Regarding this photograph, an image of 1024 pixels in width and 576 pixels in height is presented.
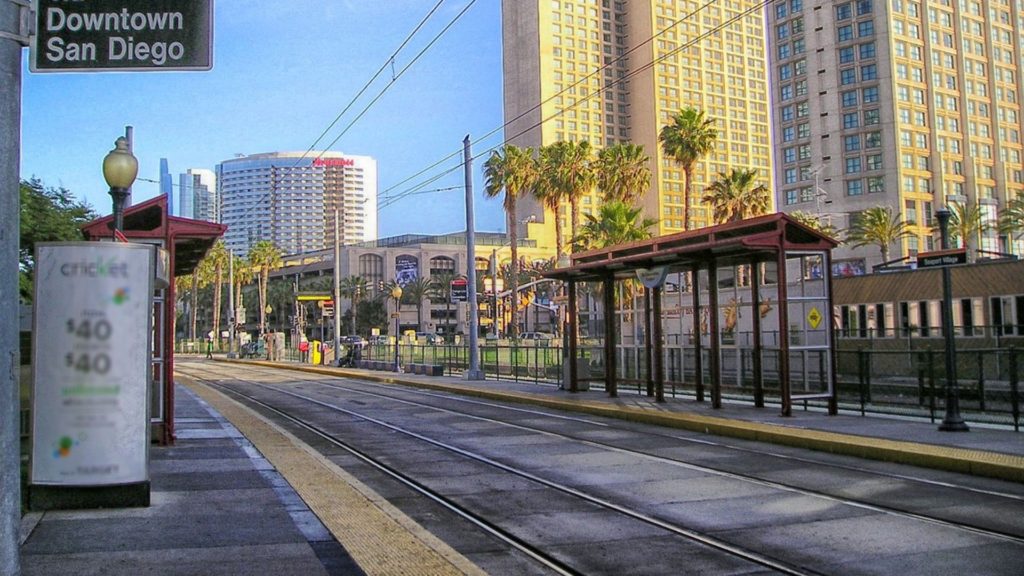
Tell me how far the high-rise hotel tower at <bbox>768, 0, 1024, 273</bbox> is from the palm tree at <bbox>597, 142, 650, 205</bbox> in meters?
38.7

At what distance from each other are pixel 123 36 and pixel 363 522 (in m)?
4.50

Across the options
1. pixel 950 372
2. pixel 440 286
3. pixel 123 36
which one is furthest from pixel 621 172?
pixel 440 286

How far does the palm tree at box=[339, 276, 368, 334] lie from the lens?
403 ft

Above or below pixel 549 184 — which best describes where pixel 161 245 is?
below

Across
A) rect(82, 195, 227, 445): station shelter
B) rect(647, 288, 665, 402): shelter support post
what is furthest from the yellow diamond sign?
rect(82, 195, 227, 445): station shelter

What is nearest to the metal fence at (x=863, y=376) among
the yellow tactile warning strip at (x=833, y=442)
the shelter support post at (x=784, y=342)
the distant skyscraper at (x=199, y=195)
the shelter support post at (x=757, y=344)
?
the shelter support post at (x=757, y=344)

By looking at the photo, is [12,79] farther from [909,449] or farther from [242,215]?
[242,215]

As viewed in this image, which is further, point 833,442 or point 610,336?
point 610,336

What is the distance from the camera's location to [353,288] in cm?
12256

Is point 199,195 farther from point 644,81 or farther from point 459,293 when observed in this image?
point 644,81

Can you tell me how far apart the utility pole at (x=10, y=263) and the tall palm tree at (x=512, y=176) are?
5721 centimetres

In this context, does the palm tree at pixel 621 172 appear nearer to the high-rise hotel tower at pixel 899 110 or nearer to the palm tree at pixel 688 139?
the palm tree at pixel 688 139

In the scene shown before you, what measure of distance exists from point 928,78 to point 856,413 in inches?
3652

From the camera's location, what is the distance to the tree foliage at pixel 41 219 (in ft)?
92.5
